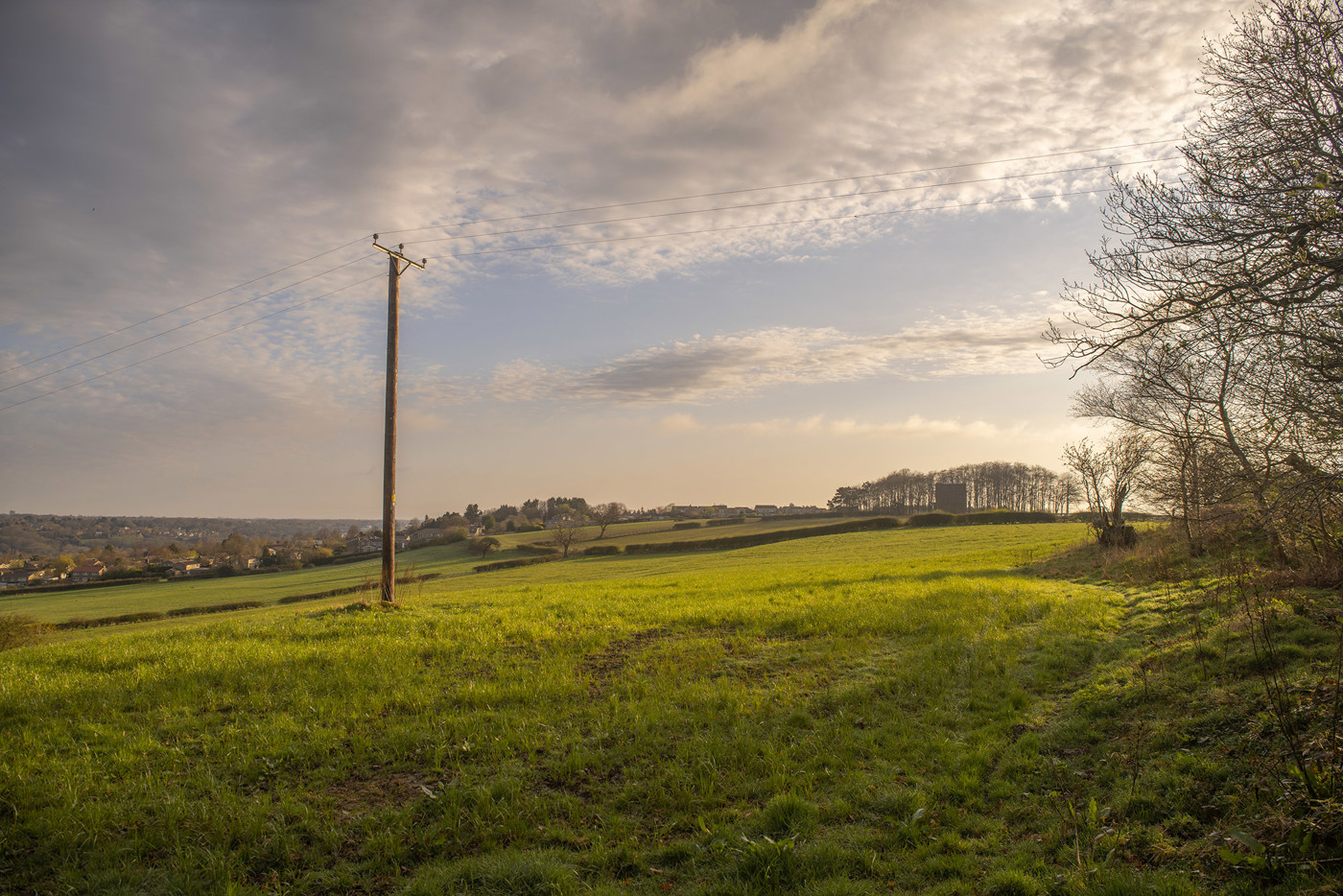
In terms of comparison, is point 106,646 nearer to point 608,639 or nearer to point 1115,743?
point 608,639

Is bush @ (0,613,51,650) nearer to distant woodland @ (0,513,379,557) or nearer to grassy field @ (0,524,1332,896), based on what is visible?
grassy field @ (0,524,1332,896)

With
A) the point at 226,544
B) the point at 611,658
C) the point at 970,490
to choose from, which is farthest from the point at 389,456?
the point at 970,490

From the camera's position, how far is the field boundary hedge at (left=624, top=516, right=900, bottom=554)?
2781 inches

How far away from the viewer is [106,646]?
483 inches

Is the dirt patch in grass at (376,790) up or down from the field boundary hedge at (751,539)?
up

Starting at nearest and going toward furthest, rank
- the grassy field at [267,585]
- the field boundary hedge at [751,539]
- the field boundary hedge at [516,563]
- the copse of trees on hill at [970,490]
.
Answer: the grassy field at [267,585] → the field boundary hedge at [516,563] → the field boundary hedge at [751,539] → the copse of trees on hill at [970,490]

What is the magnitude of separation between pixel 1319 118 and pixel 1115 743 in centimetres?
735

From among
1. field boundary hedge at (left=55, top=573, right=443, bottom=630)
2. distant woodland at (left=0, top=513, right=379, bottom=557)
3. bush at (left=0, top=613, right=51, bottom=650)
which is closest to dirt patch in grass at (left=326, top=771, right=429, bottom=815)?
bush at (left=0, top=613, right=51, bottom=650)

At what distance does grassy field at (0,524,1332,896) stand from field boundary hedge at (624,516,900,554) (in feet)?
188

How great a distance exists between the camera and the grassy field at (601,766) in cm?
567

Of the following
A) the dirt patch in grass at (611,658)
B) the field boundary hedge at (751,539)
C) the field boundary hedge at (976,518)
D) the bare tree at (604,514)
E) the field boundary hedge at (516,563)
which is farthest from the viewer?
the bare tree at (604,514)

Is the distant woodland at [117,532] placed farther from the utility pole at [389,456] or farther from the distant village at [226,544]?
the utility pole at [389,456]

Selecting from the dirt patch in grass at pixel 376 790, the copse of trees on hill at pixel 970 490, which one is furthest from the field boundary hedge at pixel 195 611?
the copse of trees on hill at pixel 970 490

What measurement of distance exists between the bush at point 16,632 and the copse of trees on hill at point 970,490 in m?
105
